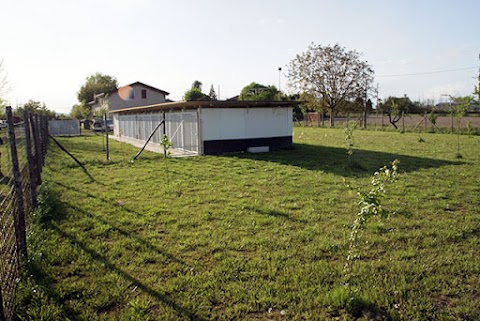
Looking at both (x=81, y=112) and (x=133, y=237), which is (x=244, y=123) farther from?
(x=81, y=112)

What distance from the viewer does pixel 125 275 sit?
439 centimetres

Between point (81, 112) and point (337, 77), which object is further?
point (81, 112)

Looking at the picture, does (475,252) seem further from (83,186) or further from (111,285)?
(83,186)

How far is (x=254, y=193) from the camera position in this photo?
337 inches

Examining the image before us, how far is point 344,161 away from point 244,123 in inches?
214

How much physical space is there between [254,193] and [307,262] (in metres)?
3.91

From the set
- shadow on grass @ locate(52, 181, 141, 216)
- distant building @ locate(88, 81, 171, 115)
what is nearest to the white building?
shadow on grass @ locate(52, 181, 141, 216)

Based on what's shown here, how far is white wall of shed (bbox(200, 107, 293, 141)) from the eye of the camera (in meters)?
16.4

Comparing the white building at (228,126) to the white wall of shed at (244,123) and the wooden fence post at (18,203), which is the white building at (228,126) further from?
the wooden fence post at (18,203)

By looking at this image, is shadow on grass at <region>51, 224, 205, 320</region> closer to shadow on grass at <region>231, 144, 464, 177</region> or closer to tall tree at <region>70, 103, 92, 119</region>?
shadow on grass at <region>231, 144, 464, 177</region>

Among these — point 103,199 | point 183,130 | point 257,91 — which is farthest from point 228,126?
point 257,91

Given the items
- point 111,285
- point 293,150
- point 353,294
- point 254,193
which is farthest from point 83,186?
point 293,150

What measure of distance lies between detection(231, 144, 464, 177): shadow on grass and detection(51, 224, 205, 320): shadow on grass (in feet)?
25.3

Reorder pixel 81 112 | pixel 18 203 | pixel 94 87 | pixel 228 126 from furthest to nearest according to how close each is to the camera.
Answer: pixel 94 87 < pixel 81 112 < pixel 228 126 < pixel 18 203
